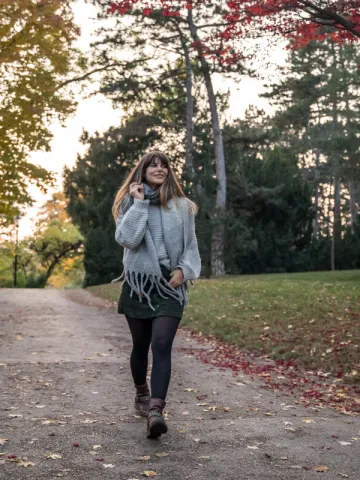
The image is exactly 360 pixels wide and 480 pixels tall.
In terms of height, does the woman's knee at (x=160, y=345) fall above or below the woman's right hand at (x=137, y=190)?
below

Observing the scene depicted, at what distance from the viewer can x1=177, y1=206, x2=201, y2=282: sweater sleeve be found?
5066mm

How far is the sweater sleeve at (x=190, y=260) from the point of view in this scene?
5066 mm

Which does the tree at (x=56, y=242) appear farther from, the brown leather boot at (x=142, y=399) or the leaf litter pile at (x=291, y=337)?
the brown leather boot at (x=142, y=399)

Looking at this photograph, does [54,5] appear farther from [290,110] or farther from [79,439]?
[290,110]

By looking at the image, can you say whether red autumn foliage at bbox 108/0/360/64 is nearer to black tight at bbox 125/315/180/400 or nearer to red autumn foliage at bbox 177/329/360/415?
red autumn foliage at bbox 177/329/360/415

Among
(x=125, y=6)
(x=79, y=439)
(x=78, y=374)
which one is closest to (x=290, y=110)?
(x=125, y=6)

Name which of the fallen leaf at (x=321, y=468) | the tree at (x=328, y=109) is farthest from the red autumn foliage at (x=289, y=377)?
the tree at (x=328, y=109)

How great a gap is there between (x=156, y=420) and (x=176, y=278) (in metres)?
1.02

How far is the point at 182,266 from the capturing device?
506 centimetres

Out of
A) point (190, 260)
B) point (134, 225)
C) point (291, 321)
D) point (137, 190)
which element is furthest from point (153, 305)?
point (291, 321)

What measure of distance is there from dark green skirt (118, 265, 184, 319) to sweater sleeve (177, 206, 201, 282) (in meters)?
0.13

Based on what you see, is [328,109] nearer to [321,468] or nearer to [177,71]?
[177,71]

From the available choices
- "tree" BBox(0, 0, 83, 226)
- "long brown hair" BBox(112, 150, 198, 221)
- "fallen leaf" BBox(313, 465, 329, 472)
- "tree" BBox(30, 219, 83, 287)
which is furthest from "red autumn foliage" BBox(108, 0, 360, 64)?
"tree" BBox(30, 219, 83, 287)

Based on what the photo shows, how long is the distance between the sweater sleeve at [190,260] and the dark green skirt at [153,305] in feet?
0.43
